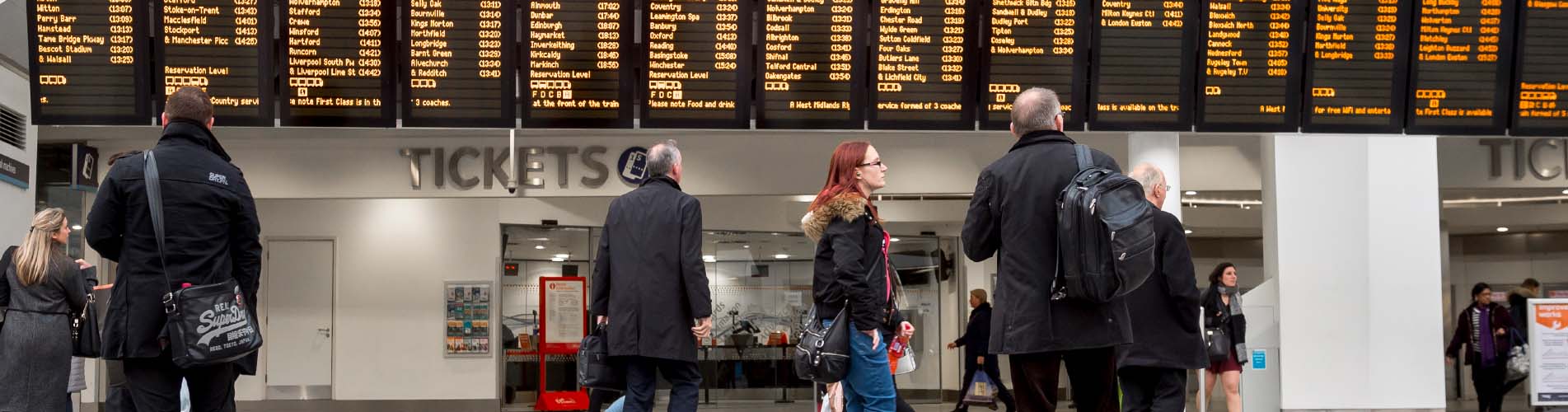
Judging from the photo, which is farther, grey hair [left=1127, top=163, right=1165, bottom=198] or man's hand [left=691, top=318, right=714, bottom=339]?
grey hair [left=1127, top=163, right=1165, bottom=198]

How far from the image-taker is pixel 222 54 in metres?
7.89

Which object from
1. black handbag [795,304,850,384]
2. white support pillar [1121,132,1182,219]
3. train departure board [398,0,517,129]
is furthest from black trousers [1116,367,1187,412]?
train departure board [398,0,517,129]

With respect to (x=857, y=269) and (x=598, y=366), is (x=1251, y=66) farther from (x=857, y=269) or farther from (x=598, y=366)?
(x=598, y=366)

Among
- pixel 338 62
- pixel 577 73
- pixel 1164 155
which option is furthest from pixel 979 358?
pixel 338 62

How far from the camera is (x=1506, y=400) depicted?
16.3 metres

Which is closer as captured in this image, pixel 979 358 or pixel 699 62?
pixel 699 62

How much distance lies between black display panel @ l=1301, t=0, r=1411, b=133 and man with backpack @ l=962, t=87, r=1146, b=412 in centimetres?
482

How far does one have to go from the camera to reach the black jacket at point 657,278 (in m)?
5.34

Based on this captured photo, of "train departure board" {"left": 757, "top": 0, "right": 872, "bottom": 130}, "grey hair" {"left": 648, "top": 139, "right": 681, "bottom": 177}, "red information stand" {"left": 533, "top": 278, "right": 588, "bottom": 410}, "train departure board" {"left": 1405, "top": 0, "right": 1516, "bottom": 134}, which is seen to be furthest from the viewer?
"red information stand" {"left": 533, "top": 278, "right": 588, "bottom": 410}

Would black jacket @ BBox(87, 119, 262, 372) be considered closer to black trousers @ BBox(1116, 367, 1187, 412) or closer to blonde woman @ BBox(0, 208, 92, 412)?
blonde woman @ BBox(0, 208, 92, 412)

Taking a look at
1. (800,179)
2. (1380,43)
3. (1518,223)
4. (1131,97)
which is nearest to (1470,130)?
(1380,43)

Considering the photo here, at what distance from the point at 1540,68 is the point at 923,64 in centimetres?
402

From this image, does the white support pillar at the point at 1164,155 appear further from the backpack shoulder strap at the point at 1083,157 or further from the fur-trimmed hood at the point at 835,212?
the backpack shoulder strap at the point at 1083,157

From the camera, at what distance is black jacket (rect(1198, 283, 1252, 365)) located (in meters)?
9.41
